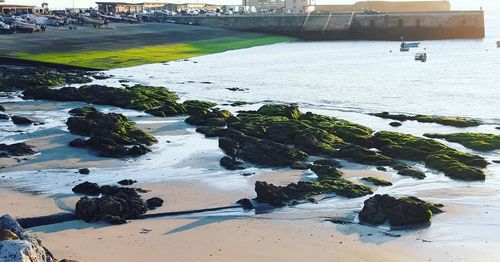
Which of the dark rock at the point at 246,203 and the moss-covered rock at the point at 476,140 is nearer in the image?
the dark rock at the point at 246,203

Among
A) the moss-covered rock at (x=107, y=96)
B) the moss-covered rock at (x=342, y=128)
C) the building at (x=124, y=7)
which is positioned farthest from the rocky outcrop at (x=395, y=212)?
the building at (x=124, y=7)

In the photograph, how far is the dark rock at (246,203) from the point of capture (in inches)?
644

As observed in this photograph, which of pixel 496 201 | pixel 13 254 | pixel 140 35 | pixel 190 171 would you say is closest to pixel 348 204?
pixel 496 201

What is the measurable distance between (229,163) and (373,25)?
91801 mm

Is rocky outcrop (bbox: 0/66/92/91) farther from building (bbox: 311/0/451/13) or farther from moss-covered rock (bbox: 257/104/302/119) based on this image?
building (bbox: 311/0/451/13)

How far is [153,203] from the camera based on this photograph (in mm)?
16203

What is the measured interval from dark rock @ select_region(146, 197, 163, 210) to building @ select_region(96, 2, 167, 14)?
120 metres

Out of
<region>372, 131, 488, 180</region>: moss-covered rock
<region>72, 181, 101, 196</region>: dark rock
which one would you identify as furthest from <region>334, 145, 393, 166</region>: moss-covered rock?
<region>72, 181, 101, 196</region>: dark rock

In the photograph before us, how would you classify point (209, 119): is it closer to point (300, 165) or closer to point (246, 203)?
point (300, 165)

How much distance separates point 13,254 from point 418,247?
8550 millimetres

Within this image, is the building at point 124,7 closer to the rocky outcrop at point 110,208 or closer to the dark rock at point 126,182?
the dark rock at point 126,182

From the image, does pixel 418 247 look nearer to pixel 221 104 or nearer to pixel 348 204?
pixel 348 204

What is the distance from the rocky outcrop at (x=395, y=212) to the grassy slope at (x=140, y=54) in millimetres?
40378

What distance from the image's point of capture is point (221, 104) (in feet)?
119
